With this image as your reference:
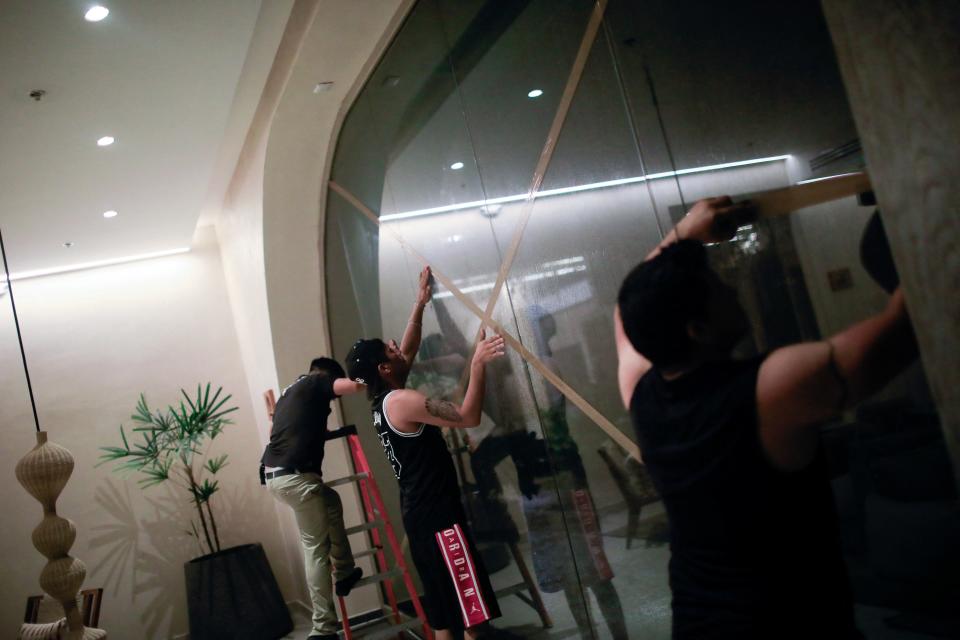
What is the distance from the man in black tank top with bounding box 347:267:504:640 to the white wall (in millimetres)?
3747

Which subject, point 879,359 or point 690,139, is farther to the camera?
point 690,139

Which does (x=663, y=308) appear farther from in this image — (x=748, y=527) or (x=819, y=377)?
(x=748, y=527)

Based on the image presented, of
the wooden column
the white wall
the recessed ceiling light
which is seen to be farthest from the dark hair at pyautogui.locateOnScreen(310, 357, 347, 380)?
the wooden column

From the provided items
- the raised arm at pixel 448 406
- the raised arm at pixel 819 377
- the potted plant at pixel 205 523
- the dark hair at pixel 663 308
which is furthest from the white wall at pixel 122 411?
the raised arm at pixel 819 377

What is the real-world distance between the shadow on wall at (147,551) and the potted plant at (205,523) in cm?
13

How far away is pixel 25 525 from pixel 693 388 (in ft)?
20.1

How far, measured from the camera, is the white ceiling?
10.6 ft

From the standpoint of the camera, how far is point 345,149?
4707 mm

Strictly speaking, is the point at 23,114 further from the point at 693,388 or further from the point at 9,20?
the point at 693,388

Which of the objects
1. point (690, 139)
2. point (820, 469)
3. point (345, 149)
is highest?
point (345, 149)

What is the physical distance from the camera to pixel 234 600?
543 centimetres

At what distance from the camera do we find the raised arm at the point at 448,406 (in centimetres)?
302

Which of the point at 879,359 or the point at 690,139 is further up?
the point at 690,139

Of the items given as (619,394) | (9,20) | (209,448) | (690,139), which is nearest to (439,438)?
(619,394)
